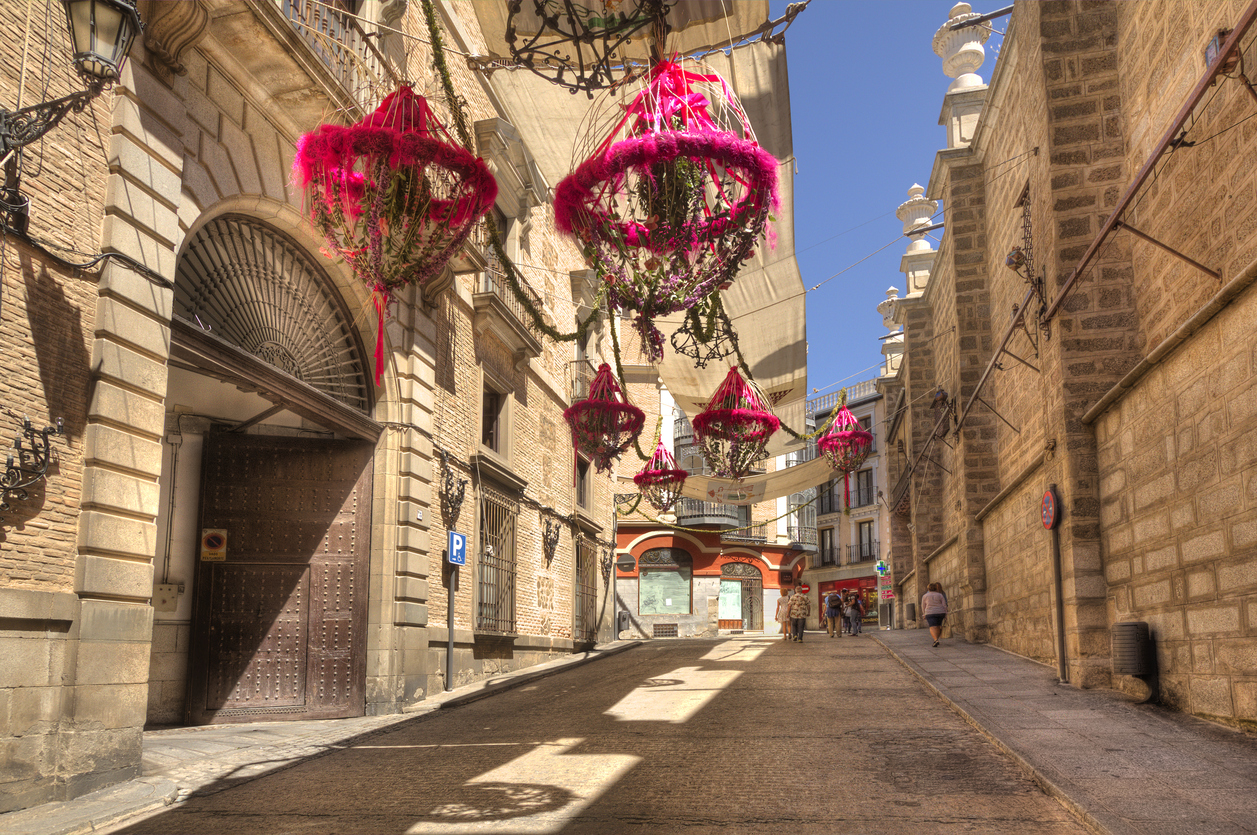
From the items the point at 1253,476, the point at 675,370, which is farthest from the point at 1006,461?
the point at 1253,476

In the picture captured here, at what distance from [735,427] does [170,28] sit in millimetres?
7761

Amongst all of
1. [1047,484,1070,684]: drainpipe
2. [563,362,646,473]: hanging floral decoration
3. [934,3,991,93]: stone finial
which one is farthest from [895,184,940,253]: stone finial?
[1047,484,1070,684]: drainpipe

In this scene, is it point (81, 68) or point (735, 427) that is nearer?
point (81, 68)

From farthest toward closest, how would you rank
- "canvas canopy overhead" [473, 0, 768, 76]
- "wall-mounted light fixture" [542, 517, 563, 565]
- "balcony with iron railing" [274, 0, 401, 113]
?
"wall-mounted light fixture" [542, 517, 563, 565] → "balcony with iron railing" [274, 0, 401, 113] → "canvas canopy overhead" [473, 0, 768, 76]

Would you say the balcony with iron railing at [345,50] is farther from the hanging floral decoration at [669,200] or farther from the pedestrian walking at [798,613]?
the pedestrian walking at [798,613]

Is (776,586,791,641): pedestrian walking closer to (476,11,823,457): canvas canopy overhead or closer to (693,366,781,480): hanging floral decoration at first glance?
(476,11,823,457): canvas canopy overhead

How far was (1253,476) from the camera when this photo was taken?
21.3ft

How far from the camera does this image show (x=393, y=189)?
6.78 m

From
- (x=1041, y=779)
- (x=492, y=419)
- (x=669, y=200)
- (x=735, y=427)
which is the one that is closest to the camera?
(x=1041, y=779)

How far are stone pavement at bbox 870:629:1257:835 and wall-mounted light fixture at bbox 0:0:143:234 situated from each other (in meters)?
6.20

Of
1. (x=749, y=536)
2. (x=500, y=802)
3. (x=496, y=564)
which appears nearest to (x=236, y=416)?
(x=496, y=564)

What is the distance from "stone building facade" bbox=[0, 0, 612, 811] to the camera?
5988 mm

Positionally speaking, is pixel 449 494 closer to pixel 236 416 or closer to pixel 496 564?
pixel 236 416

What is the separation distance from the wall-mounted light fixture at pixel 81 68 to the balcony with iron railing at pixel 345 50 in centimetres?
299
